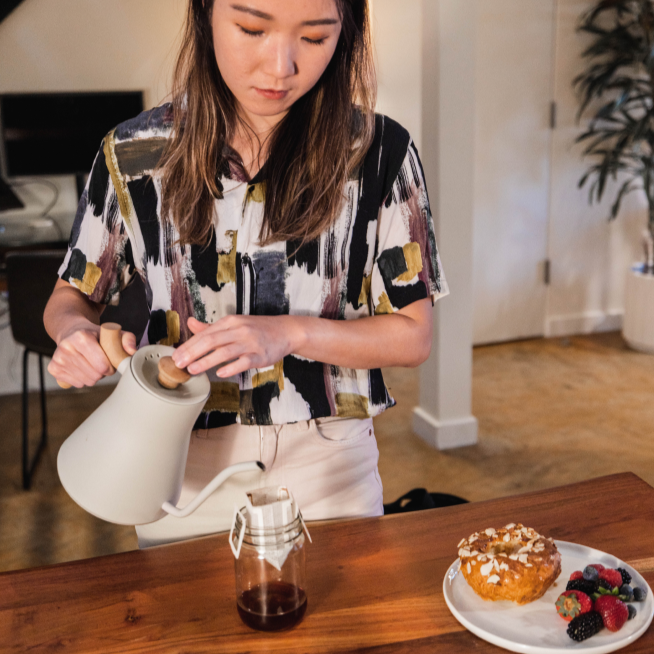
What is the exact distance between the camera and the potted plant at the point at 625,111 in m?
4.18

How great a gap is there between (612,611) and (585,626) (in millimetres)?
37

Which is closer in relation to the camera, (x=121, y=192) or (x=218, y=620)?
(x=218, y=620)

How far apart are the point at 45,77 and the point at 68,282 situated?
3.03 meters

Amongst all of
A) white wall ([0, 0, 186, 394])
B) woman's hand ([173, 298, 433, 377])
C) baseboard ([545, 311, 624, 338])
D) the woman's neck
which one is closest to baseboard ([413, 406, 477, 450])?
baseboard ([545, 311, 624, 338])

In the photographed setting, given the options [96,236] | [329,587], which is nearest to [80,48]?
[96,236]

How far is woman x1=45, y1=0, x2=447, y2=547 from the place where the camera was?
42.6 inches

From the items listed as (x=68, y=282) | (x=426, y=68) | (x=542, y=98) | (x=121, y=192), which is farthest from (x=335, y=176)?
(x=542, y=98)

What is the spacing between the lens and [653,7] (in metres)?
4.10

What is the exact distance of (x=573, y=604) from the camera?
2.65 ft

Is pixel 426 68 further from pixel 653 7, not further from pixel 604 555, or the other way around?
pixel 604 555

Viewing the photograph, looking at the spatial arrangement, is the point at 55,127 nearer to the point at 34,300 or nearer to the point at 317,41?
the point at 34,300

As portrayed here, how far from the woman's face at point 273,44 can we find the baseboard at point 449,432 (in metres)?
2.38

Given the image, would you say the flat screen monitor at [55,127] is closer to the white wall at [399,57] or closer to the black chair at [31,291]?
the black chair at [31,291]

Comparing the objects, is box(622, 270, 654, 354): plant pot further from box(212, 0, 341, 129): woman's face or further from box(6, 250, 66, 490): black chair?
box(212, 0, 341, 129): woman's face
